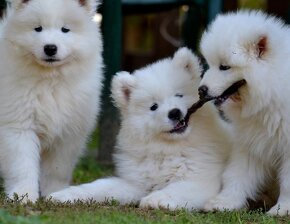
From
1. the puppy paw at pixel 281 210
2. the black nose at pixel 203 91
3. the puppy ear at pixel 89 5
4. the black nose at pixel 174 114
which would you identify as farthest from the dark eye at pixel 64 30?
the puppy paw at pixel 281 210

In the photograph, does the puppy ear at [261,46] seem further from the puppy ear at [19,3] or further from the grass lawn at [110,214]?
the puppy ear at [19,3]

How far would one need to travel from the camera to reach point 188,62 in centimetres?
652

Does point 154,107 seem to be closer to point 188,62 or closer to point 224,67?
point 188,62

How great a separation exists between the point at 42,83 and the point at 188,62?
1.30m

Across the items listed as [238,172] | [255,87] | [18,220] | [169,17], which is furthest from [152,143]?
[169,17]

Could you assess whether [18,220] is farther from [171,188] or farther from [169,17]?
[169,17]

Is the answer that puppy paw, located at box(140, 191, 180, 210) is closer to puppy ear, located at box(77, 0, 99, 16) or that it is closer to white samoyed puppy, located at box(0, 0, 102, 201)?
white samoyed puppy, located at box(0, 0, 102, 201)

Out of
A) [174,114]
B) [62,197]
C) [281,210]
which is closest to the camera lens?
[281,210]

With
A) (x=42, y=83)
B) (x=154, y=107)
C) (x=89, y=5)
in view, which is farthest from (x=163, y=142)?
(x=89, y=5)

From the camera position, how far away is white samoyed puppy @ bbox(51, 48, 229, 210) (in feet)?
20.2

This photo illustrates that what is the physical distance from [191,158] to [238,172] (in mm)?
440

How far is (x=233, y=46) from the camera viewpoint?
5.61 meters

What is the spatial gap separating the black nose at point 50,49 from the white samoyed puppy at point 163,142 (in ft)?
2.36

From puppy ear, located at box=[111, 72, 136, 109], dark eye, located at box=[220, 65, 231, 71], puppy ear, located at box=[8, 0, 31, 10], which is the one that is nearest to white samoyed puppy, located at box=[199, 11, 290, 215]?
dark eye, located at box=[220, 65, 231, 71]
